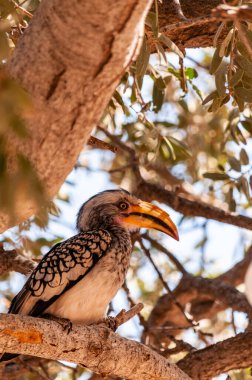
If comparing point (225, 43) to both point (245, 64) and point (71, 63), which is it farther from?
point (71, 63)

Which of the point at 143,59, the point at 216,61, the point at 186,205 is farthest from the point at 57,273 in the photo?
the point at 186,205

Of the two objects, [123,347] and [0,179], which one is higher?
[0,179]

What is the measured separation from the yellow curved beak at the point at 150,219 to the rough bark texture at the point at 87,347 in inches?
42.3

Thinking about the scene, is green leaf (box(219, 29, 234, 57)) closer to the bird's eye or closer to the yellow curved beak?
the yellow curved beak

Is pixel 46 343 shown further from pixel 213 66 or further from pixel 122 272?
pixel 213 66

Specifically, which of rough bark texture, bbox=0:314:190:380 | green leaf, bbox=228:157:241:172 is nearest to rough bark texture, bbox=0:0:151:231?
rough bark texture, bbox=0:314:190:380

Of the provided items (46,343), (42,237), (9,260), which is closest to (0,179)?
(46,343)

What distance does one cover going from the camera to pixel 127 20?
7.00ft

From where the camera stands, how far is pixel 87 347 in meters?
3.40

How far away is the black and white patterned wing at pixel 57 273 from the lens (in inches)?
154

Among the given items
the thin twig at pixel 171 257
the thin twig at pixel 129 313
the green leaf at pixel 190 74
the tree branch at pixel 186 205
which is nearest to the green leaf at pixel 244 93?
the green leaf at pixel 190 74

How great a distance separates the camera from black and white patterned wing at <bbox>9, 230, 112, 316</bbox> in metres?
3.92

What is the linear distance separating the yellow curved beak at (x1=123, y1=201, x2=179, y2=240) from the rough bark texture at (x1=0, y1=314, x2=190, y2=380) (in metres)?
1.07

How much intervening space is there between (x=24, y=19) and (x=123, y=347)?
190cm
